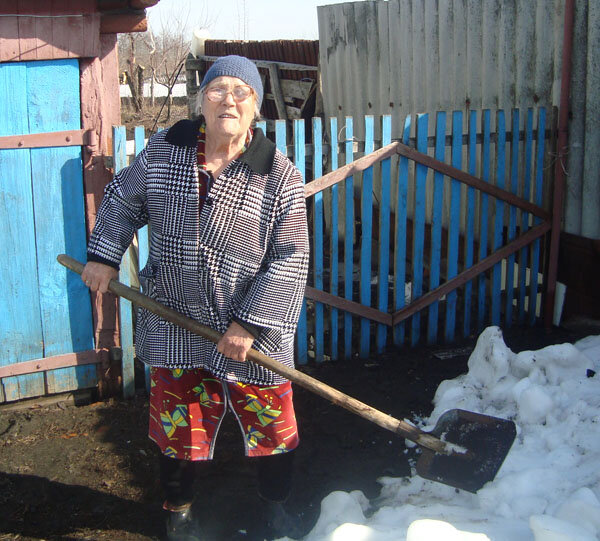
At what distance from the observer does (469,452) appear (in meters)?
3.12

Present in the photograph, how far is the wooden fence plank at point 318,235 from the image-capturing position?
4.71m

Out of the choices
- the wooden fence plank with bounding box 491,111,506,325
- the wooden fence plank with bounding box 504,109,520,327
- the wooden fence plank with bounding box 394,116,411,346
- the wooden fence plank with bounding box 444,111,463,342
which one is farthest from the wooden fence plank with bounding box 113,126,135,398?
the wooden fence plank with bounding box 504,109,520,327

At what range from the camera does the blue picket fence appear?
4.88 metres

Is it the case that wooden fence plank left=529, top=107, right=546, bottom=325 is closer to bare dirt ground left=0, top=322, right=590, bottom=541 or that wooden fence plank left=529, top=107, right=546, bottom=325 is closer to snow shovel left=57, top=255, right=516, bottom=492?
bare dirt ground left=0, top=322, right=590, bottom=541

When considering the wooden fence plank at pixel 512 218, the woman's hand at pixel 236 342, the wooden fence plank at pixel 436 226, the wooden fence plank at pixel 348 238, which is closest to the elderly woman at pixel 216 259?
the woman's hand at pixel 236 342

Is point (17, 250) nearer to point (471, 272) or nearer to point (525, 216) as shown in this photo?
point (471, 272)

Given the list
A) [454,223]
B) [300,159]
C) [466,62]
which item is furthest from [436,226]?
[466,62]

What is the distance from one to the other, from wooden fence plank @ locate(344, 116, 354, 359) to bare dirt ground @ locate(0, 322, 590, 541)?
30 cm

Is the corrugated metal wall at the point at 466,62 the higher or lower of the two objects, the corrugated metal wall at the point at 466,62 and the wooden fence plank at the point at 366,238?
the higher

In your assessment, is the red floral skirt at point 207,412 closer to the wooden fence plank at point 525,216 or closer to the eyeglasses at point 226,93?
the eyeglasses at point 226,93

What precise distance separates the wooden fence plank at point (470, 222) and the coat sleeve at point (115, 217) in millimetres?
2931

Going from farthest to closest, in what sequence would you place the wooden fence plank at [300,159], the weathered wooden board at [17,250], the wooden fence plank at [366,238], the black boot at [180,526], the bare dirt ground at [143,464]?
the wooden fence plank at [366,238]
the wooden fence plank at [300,159]
the weathered wooden board at [17,250]
the bare dirt ground at [143,464]
the black boot at [180,526]

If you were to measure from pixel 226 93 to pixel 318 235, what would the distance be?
2.21m

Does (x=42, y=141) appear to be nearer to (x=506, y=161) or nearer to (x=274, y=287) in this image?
(x=274, y=287)
